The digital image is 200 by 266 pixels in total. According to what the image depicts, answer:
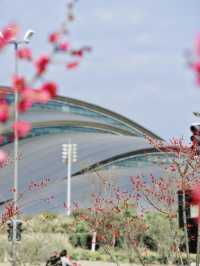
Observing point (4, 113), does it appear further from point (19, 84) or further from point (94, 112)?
point (94, 112)

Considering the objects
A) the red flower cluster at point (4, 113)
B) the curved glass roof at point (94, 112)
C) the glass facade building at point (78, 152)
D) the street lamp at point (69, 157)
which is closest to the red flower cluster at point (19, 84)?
the red flower cluster at point (4, 113)

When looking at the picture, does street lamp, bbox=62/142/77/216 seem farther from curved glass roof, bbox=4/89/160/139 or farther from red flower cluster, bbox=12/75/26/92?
red flower cluster, bbox=12/75/26/92

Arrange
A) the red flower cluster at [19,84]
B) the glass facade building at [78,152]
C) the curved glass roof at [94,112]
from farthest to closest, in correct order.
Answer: the curved glass roof at [94,112] → the glass facade building at [78,152] → the red flower cluster at [19,84]

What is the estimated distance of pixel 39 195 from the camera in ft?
201

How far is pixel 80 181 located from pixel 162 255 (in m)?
26.7

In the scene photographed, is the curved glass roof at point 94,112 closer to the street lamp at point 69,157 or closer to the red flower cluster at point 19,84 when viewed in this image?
the street lamp at point 69,157

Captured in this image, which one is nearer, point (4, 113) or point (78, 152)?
point (4, 113)

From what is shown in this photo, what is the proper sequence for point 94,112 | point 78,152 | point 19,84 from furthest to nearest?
point 94,112 < point 78,152 < point 19,84

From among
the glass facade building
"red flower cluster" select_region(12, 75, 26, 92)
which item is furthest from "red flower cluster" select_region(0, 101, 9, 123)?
the glass facade building

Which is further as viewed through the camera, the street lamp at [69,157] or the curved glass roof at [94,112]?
the curved glass roof at [94,112]

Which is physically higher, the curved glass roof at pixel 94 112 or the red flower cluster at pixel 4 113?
the curved glass roof at pixel 94 112

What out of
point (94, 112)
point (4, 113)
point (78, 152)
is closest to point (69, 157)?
point (78, 152)

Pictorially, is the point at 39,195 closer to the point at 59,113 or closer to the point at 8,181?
the point at 8,181

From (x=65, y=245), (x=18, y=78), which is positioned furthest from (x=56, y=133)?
(x=18, y=78)
